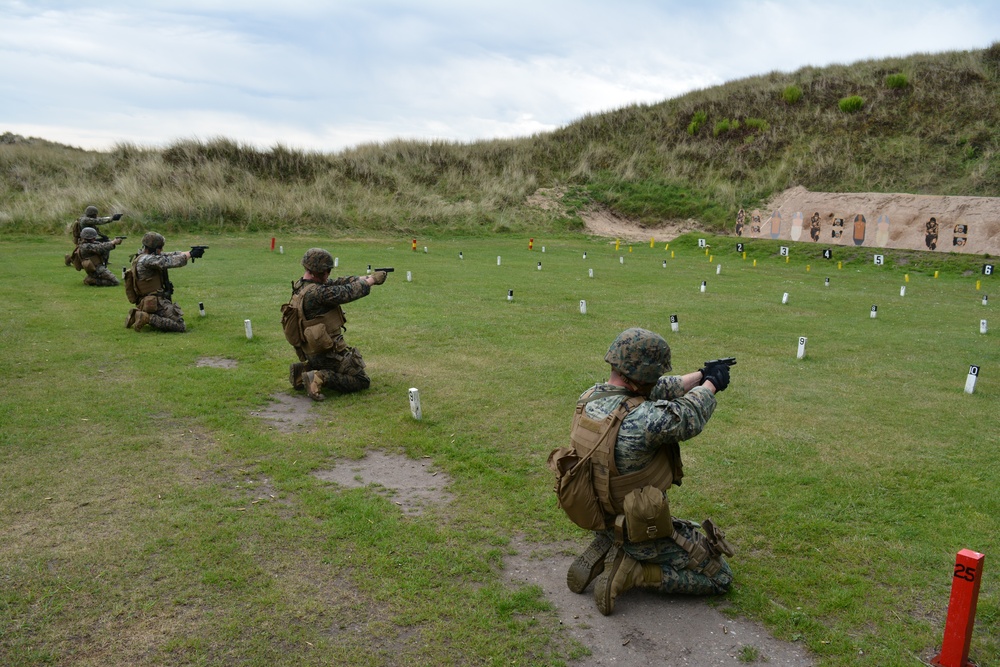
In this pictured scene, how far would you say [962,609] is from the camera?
14.1 ft

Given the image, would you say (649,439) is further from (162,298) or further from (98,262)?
(98,262)

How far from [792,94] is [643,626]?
4830cm

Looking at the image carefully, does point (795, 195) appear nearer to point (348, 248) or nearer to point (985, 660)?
point (348, 248)

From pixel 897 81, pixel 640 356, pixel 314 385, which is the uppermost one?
pixel 897 81

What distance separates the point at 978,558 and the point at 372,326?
12.6m

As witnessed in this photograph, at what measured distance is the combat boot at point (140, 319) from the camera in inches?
566

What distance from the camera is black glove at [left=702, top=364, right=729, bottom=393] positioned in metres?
5.15

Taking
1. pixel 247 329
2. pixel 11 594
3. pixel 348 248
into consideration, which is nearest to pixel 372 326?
pixel 247 329

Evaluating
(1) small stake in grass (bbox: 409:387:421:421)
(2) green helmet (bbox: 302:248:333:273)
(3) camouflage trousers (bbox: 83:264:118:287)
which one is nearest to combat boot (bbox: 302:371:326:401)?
(2) green helmet (bbox: 302:248:333:273)

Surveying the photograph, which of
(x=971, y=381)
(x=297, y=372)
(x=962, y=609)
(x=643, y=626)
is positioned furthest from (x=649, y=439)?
(x=971, y=381)

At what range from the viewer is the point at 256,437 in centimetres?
868

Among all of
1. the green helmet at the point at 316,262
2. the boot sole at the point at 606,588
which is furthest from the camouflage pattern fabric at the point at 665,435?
the green helmet at the point at 316,262

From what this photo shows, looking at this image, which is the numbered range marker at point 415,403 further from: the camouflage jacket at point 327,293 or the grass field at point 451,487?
the camouflage jacket at point 327,293

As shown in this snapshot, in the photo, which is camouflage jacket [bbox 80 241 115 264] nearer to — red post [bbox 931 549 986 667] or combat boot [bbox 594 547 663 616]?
combat boot [bbox 594 547 663 616]
